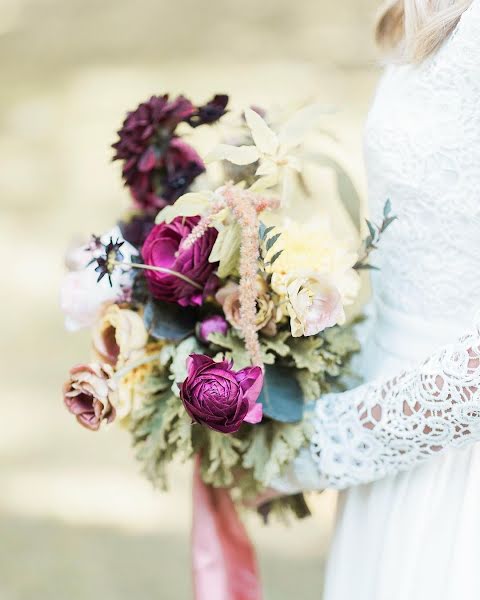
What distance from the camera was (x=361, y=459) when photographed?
125 centimetres

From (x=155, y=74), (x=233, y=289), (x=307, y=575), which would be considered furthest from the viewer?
(x=155, y=74)

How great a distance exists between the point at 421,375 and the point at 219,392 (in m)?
0.29

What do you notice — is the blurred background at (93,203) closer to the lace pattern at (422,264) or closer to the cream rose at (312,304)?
the lace pattern at (422,264)

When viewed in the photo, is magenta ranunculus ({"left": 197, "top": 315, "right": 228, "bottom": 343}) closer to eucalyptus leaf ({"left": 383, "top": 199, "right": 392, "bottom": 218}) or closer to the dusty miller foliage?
the dusty miller foliage

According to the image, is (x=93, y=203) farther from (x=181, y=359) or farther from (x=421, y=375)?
(x=421, y=375)

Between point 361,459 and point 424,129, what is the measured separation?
1.53 feet

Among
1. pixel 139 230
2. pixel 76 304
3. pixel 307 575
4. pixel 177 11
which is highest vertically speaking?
pixel 177 11

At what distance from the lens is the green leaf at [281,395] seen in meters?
1.25

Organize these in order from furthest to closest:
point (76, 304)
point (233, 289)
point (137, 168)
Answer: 1. point (137, 168)
2. point (76, 304)
3. point (233, 289)

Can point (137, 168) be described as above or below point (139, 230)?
above

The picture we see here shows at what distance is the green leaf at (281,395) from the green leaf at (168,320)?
13 centimetres

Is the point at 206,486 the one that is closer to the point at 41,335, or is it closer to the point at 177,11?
the point at 41,335

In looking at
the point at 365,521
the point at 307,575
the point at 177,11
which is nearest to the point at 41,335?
the point at 307,575

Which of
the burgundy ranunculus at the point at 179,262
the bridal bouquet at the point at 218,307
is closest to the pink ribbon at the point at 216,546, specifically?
the bridal bouquet at the point at 218,307
